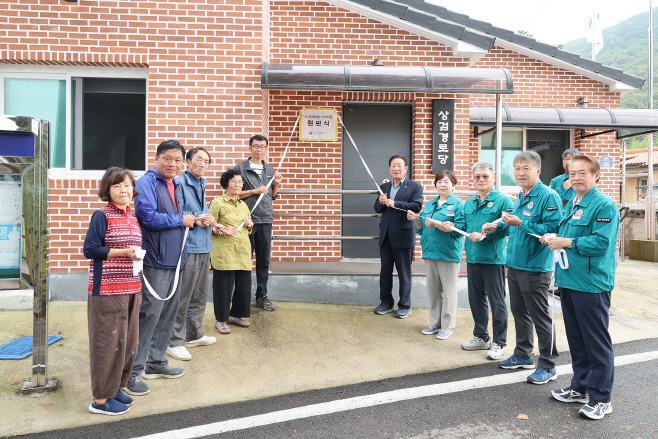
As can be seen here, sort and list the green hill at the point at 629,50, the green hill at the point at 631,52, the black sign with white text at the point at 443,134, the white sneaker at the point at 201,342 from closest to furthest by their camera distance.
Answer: the white sneaker at the point at 201,342 < the black sign with white text at the point at 443,134 < the green hill at the point at 631,52 < the green hill at the point at 629,50

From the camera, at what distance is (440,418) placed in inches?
129

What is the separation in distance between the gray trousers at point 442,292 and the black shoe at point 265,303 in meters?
1.91

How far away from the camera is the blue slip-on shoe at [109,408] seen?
10.9 ft

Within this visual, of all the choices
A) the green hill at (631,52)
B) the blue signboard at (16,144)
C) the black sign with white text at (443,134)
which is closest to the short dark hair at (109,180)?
the blue signboard at (16,144)

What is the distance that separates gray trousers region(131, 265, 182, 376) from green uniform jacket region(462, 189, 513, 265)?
9.31 ft

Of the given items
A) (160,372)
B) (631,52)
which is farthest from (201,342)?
(631,52)

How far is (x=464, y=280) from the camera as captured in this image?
6.23m

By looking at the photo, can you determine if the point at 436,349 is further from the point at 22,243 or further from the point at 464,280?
the point at 22,243

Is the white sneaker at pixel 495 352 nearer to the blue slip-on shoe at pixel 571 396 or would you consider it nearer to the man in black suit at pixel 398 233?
the blue slip-on shoe at pixel 571 396

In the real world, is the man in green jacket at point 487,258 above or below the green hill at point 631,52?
below

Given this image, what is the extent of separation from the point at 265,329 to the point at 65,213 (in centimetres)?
293

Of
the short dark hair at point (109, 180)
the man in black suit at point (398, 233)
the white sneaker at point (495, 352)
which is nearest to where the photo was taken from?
the short dark hair at point (109, 180)

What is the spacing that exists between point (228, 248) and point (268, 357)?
1.19 m

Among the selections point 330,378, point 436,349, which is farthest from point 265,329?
point 436,349
